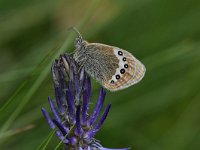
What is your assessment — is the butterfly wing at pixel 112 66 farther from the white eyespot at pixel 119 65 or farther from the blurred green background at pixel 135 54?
the blurred green background at pixel 135 54

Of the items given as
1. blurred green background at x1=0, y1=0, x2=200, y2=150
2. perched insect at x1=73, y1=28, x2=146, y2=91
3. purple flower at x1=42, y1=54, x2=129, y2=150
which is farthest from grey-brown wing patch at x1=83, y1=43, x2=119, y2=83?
blurred green background at x1=0, y1=0, x2=200, y2=150

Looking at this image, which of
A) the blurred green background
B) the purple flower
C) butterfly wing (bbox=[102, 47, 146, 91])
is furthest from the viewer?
the blurred green background

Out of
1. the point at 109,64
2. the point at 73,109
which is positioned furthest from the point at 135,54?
the point at 73,109

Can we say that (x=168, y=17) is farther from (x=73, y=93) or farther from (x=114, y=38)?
(x=73, y=93)

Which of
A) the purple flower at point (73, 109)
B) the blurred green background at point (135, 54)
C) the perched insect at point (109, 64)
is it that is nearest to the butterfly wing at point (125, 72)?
the perched insect at point (109, 64)

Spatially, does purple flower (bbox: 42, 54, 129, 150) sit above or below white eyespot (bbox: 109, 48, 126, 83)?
below

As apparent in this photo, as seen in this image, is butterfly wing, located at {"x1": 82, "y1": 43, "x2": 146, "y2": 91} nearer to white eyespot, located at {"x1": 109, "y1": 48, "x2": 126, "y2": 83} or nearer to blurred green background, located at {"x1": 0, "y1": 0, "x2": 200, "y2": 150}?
white eyespot, located at {"x1": 109, "y1": 48, "x2": 126, "y2": 83}

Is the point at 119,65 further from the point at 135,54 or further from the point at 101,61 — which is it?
the point at 135,54
